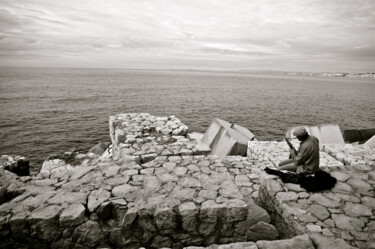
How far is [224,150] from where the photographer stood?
33.7 ft

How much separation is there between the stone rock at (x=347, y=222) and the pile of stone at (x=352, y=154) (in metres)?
4.36

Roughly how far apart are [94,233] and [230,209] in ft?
8.38

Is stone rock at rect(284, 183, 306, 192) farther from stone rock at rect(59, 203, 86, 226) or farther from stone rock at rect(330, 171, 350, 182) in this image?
stone rock at rect(59, 203, 86, 226)

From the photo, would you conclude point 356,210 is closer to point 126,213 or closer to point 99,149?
point 126,213

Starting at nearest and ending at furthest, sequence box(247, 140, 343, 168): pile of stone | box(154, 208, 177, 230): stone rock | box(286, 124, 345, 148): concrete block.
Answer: box(154, 208, 177, 230): stone rock, box(247, 140, 343, 168): pile of stone, box(286, 124, 345, 148): concrete block

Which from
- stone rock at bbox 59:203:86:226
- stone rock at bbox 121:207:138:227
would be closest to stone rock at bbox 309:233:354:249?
stone rock at bbox 121:207:138:227

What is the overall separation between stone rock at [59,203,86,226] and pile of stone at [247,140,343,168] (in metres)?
6.14

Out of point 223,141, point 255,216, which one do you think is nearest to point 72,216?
point 255,216

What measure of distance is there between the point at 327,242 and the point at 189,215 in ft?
7.43

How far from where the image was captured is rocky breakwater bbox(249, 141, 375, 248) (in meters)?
3.61

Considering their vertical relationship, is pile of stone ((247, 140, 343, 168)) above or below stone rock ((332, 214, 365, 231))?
below

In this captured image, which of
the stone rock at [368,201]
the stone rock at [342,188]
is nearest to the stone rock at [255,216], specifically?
the stone rock at [342,188]

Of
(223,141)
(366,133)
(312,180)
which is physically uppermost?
(312,180)

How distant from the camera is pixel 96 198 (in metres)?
4.30
